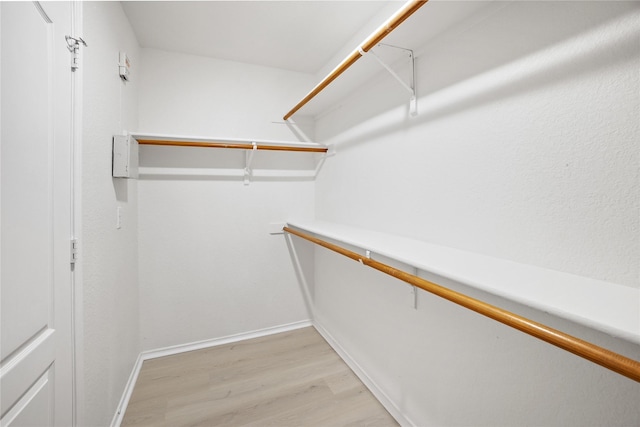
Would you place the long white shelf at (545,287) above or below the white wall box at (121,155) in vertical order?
below

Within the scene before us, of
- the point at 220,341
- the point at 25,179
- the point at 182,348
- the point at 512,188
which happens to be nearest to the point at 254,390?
the point at 220,341

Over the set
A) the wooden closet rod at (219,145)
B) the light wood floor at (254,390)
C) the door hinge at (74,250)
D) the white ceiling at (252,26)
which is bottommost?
the light wood floor at (254,390)

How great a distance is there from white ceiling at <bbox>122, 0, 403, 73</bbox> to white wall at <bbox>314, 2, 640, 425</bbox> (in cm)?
58

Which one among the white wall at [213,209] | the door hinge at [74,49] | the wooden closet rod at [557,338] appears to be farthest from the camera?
the white wall at [213,209]

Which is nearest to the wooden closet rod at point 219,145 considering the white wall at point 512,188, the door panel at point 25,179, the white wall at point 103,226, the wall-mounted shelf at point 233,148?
the wall-mounted shelf at point 233,148

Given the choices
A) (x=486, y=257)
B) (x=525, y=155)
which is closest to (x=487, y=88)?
(x=525, y=155)

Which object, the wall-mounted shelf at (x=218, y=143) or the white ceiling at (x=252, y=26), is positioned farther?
the wall-mounted shelf at (x=218, y=143)

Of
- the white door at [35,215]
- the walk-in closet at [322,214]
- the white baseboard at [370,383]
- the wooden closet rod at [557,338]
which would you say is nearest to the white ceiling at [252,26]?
the walk-in closet at [322,214]

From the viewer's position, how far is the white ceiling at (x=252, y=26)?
1570 mm

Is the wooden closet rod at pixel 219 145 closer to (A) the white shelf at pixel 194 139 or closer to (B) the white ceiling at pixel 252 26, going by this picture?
(A) the white shelf at pixel 194 139

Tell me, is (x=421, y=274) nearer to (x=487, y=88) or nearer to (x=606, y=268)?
(x=606, y=268)

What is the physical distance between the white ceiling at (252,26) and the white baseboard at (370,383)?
86.0 inches

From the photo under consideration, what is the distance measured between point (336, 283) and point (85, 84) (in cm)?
190

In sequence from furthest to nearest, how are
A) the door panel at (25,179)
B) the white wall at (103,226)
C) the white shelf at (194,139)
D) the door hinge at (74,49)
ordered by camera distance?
the white shelf at (194,139)
the white wall at (103,226)
the door hinge at (74,49)
the door panel at (25,179)
